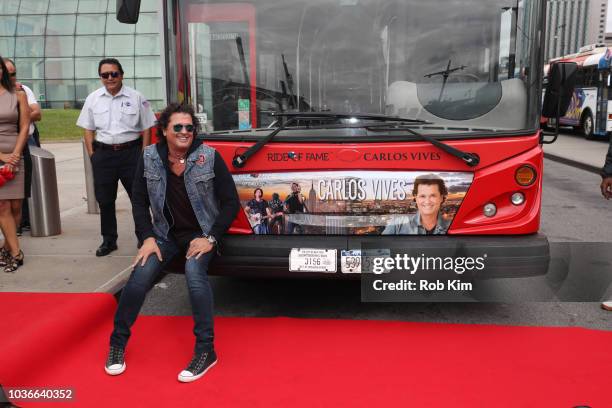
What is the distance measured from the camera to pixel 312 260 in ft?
13.1

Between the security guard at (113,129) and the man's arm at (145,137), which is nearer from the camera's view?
the security guard at (113,129)

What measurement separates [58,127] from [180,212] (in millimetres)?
26317

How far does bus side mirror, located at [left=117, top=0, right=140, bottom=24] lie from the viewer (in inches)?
172

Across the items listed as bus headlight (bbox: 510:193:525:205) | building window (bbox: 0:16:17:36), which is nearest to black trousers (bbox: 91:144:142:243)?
bus headlight (bbox: 510:193:525:205)

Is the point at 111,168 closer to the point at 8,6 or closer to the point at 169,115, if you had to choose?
the point at 169,115

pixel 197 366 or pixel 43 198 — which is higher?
pixel 43 198

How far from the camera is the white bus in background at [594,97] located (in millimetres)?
20453

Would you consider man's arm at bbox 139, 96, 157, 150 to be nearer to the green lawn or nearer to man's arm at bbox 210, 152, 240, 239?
man's arm at bbox 210, 152, 240, 239

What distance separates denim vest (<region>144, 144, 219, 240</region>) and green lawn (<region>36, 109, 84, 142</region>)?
21.6 m

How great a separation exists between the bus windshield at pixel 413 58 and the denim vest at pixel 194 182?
77 cm

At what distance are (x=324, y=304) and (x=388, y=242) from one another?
1.05 m

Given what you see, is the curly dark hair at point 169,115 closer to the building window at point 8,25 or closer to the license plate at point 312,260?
the license plate at point 312,260

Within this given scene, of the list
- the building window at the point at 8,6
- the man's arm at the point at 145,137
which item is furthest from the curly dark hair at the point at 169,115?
the building window at the point at 8,6

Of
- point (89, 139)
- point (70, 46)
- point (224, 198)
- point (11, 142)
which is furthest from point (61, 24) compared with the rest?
point (224, 198)
